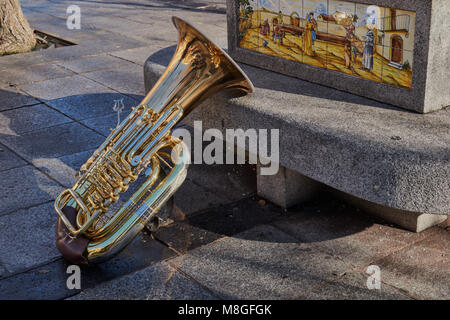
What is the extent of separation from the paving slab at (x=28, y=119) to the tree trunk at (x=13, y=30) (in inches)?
107

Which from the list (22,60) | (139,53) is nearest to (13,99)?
(22,60)

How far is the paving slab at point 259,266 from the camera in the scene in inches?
152

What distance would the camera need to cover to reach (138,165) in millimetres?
4137

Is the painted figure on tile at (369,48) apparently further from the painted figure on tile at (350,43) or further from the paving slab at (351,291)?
the paving slab at (351,291)

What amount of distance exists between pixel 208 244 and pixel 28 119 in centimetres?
329

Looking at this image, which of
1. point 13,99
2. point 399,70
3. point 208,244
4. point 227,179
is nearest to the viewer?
point 208,244

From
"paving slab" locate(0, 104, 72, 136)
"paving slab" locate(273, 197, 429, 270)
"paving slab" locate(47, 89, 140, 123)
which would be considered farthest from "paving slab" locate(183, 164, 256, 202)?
"paving slab" locate(0, 104, 72, 136)

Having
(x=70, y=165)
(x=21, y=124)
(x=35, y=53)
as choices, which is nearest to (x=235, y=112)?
(x=70, y=165)

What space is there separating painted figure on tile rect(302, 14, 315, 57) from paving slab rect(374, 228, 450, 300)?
187 cm

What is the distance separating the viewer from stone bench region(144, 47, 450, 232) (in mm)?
3787

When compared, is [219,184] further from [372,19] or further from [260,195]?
[372,19]

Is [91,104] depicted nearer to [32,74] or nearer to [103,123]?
[103,123]

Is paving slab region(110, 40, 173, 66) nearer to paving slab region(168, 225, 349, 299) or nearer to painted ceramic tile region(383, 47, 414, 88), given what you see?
painted ceramic tile region(383, 47, 414, 88)

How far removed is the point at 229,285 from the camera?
3902 mm
